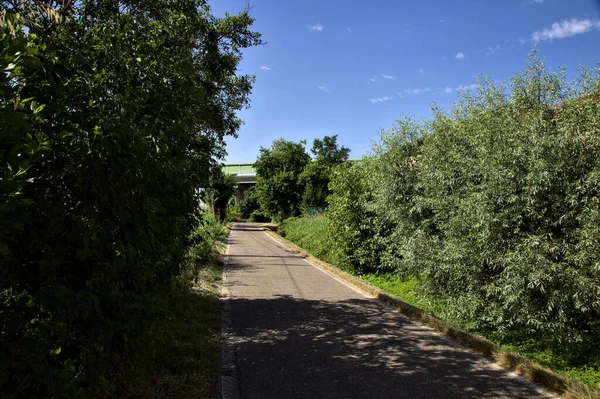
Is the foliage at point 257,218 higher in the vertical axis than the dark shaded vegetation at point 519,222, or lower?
lower

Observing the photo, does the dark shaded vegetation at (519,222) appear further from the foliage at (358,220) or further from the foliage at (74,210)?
the foliage at (74,210)

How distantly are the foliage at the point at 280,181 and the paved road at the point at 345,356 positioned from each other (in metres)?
30.1

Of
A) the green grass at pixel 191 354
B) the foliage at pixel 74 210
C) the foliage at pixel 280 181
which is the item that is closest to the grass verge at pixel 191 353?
the green grass at pixel 191 354

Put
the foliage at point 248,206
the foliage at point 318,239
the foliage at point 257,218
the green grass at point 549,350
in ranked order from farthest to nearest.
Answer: the foliage at point 248,206, the foliage at point 257,218, the foliage at point 318,239, the green grass at point 549,350

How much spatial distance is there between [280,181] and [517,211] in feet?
110

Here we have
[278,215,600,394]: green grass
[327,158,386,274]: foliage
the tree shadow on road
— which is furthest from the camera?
[327,158,386,274]: foliage

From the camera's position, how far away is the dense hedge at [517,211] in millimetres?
5148

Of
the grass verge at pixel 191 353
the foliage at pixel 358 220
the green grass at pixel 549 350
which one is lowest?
the green grass at pixel 549 350

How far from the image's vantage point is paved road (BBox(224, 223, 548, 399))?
409cm

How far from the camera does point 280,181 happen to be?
128 feet

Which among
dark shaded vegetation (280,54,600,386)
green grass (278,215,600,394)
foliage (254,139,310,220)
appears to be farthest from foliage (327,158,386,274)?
foliage (254,139,310,220)

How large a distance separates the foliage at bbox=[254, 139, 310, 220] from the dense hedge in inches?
1196

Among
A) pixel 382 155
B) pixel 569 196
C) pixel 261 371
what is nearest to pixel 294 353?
pixel 261 371

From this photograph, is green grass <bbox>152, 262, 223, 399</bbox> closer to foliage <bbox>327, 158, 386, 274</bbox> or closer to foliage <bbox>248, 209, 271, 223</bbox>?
foliage <bbox>327, 158, 386, 274</bbox>
